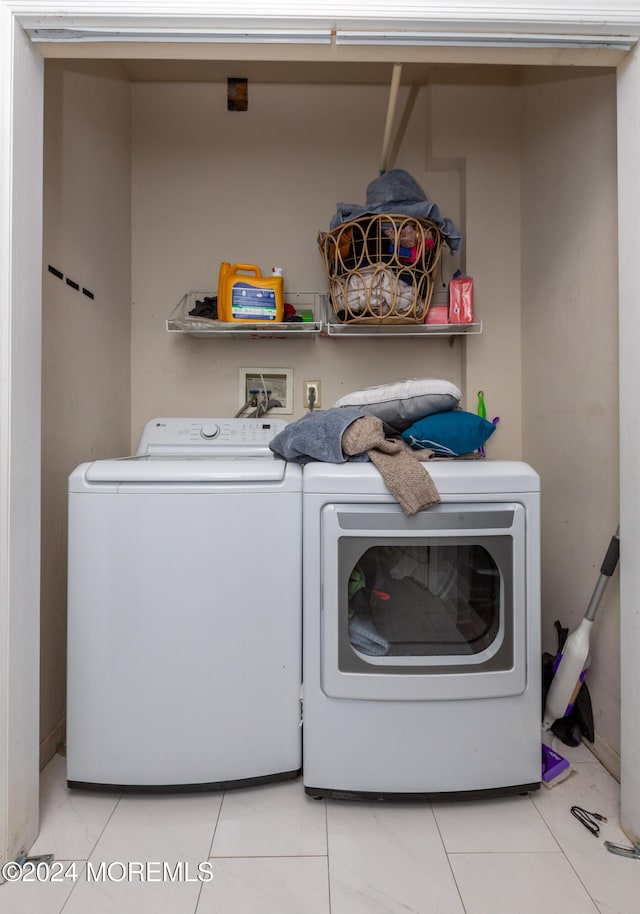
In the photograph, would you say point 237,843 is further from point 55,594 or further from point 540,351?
point 540,351

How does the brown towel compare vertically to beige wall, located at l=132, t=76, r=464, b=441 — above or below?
below

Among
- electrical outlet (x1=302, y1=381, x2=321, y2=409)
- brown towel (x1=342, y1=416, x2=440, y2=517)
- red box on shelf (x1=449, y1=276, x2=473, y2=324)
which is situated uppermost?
red box on shelf (x1=449, y1=276, x2=473, y2=324)

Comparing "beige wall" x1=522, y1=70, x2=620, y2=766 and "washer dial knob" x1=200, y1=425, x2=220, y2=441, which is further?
"washer dial knob" x1=200, y1=425, x2=220, y2=441

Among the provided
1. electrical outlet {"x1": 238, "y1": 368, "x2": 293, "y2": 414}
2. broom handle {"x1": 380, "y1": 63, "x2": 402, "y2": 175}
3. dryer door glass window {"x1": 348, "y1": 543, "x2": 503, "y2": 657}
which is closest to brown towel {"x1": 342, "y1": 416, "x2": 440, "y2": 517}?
dryer door glass window {"x1": 348, "y1": 543, "x2": 503, "y2": 657}

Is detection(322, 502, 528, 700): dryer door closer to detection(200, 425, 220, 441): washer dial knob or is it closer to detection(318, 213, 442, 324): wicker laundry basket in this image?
detection(200, 425, 220, 441): washer dial knob

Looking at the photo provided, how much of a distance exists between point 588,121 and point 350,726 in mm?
1980

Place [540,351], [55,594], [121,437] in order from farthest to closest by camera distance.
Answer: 1. [121,437]
2. [540,351]
3. [55,594]

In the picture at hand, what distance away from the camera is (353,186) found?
2.13 m

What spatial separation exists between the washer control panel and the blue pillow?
1.95 feet

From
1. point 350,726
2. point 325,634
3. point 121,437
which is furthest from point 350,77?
point 350,726

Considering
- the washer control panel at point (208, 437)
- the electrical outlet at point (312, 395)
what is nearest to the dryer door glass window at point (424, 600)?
the washer control panel at point (208, 437)

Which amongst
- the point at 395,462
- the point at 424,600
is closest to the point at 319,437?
the point at 395,462

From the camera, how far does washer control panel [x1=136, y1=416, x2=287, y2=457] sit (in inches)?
70.7

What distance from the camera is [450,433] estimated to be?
1.42m
